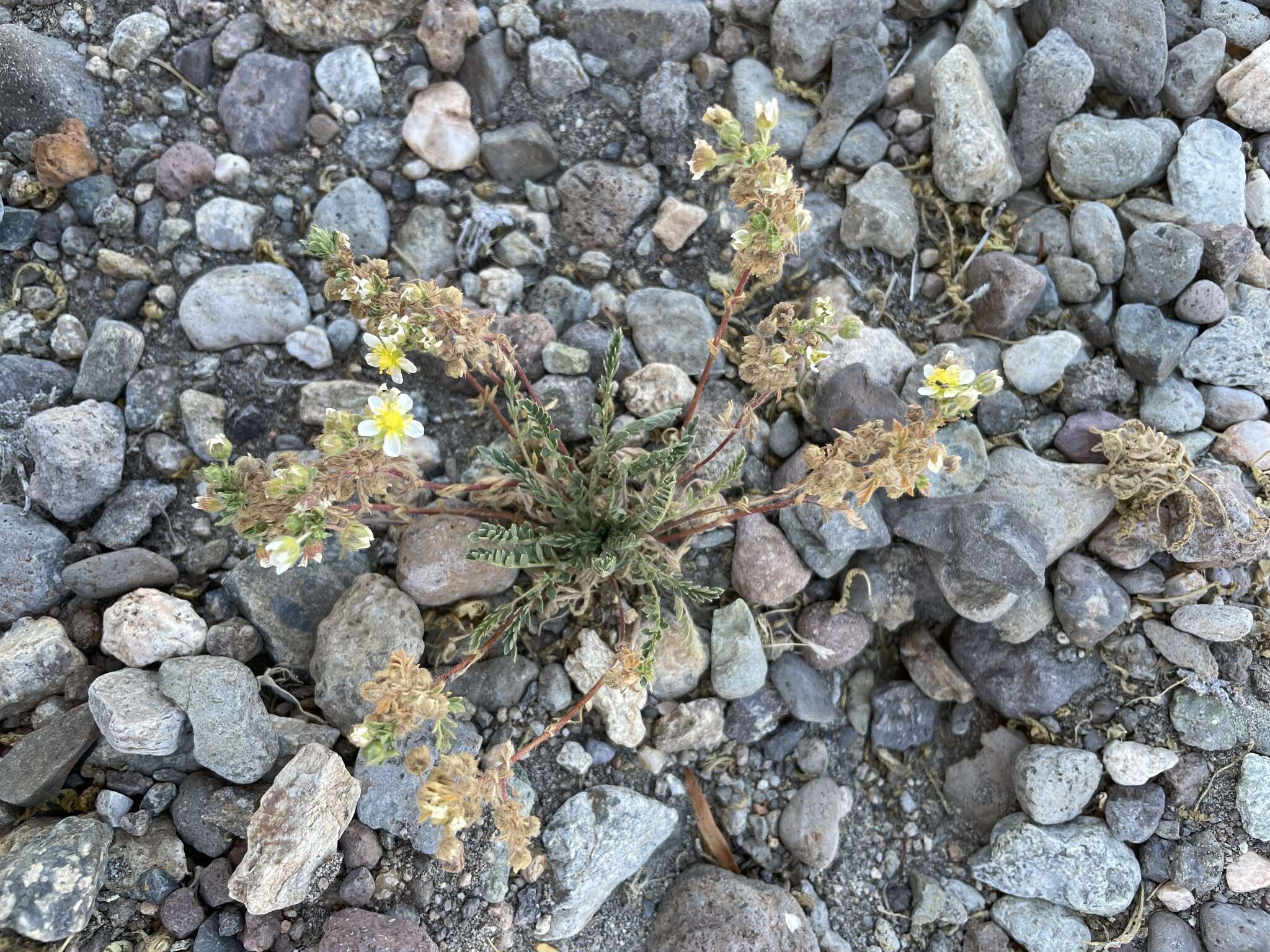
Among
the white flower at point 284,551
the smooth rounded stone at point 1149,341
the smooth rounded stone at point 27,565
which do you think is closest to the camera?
the white flower at point 284,551

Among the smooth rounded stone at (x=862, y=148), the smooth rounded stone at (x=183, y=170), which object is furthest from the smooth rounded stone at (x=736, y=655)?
the smooth rounded stone at (x=183, y=170)

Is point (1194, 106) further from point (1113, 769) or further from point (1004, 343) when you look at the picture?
point (1113, 769)

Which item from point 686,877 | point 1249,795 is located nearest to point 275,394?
point 686,877

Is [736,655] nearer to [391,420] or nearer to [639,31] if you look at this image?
[391,420]

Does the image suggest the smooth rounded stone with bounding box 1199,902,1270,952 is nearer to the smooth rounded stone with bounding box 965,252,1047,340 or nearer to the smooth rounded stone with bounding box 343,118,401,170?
the smooth rounded stone with bounding box 965,252,1047,340

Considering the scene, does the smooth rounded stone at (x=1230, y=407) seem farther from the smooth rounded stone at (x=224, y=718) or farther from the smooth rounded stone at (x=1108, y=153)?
the smooth rounded stone at (x=224, y=718)

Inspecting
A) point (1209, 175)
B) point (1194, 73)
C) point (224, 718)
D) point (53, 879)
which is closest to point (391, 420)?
point (224, 718)
